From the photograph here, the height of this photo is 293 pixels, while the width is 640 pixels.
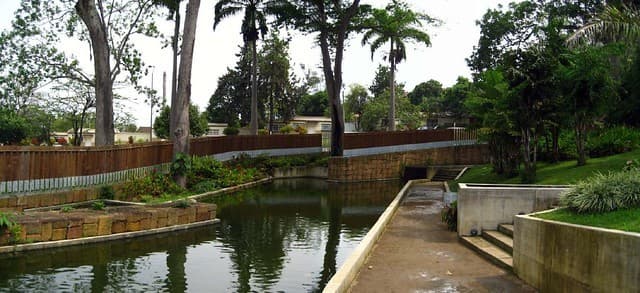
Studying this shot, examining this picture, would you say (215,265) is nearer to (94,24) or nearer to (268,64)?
(94,24)

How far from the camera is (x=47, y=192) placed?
1705 centimetres

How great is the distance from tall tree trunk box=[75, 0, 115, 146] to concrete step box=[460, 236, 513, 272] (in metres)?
18.3

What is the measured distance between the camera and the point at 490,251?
11656mm

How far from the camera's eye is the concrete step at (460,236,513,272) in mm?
10538

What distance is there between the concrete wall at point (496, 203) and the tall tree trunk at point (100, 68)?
17857 mm

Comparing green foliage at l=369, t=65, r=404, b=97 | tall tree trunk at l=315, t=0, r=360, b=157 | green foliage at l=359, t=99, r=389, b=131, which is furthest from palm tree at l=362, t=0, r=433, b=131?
green foliage at l=369, t=65, r=404, b=97

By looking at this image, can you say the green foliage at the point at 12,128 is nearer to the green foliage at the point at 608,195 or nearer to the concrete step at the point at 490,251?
the concrete step at the point at 490,251

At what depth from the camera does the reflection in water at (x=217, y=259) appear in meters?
10.3

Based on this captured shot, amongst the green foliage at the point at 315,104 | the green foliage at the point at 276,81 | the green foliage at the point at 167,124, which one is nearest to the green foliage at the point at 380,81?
the green foliage at the point at 315,104

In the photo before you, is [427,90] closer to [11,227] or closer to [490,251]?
[490,251]

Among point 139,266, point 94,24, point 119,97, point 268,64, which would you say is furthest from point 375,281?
point 268,64

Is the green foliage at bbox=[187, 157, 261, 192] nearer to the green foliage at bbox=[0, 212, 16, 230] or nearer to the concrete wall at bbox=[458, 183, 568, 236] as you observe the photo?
the green foliage at bbox=[0, 212, 16, 230]

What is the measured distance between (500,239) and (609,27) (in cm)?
765

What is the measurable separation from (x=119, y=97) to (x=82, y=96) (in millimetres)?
2886
